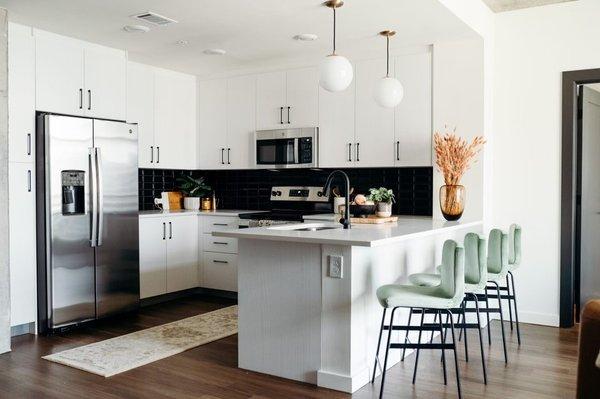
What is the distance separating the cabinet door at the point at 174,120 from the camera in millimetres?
5910

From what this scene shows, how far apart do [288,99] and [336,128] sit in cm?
62

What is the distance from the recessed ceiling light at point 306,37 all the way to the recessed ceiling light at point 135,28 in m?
1.19

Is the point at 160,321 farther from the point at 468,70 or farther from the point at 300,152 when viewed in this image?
the point at 468,70

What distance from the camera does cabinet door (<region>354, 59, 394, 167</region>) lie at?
5199 millimetres

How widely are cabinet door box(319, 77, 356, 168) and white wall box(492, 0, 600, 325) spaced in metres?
1.26

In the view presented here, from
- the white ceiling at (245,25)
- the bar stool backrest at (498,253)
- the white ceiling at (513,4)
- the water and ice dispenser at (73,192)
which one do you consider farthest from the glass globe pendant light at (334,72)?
the water and ice dispenser at (73,192)

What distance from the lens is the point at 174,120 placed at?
611 cm

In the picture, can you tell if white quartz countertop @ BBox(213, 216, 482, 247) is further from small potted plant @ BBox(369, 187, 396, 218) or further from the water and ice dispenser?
the water and ice dispenser

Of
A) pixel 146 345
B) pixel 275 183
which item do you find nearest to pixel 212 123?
pixel 275 183

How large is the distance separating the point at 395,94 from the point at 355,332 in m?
1.82

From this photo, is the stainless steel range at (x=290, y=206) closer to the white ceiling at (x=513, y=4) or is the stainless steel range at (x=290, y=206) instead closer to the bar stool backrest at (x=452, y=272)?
the white ceiling at (x=513, y=4)

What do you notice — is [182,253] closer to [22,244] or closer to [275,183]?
[275,183]

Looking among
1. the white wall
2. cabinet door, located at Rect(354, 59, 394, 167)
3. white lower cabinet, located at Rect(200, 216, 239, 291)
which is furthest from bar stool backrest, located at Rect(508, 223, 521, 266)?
white lower cabinet, located at Rect(200, 216, 239, 291)

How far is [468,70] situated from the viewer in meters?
4.82
